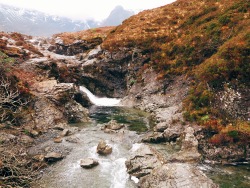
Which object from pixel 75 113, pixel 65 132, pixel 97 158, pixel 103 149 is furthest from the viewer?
pixel 75 113

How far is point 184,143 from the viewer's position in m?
24.6

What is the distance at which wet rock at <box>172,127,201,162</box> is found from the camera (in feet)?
72.0

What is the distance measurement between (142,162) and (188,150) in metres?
5.72

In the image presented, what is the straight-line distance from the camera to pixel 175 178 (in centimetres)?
1708

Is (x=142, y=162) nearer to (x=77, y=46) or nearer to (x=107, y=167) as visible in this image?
(x=107, y=167)

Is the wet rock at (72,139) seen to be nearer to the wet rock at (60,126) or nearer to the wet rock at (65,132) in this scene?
the wet rock at (65,132)

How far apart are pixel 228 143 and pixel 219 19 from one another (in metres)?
26.0

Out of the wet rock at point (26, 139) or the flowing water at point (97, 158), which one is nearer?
the flowing water at point (97, 158)

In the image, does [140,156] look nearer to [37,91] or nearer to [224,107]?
[224,107]

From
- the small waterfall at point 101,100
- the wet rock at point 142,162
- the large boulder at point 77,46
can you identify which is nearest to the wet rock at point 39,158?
the wet rock at point 142,162

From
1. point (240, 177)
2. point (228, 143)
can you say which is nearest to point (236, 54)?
point (228, 143)

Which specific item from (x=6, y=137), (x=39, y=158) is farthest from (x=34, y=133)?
(x=39, y=158)

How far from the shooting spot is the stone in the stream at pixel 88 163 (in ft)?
69.5

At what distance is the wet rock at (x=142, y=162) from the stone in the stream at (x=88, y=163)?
292cm
